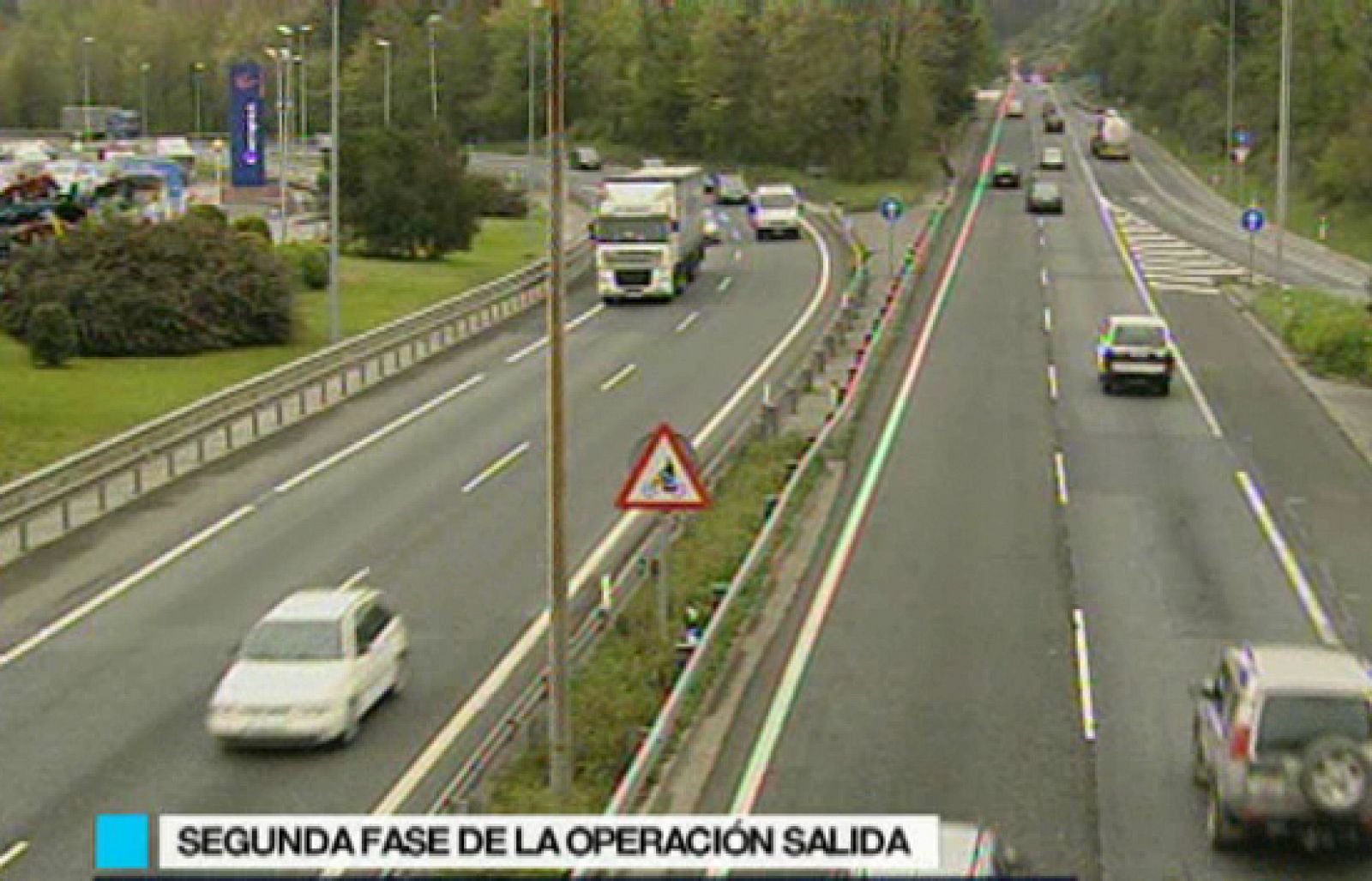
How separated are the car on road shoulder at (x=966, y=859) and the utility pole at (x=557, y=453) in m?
5.29

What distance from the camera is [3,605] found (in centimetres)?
2747

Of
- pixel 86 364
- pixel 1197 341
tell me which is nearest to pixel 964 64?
pixel 1197 341

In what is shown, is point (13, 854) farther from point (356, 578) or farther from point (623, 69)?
point (623, 69)

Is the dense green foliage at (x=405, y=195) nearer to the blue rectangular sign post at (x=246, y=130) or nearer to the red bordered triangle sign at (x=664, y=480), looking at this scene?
the blue rectangular sign post at (x=246, y=130)

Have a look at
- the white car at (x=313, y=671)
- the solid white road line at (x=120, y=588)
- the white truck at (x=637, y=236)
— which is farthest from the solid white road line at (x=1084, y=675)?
the white truck at (x=637, y=236)

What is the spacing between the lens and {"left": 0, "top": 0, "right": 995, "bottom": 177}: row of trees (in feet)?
360

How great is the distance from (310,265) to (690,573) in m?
37.5

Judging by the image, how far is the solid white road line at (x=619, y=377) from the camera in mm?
44781

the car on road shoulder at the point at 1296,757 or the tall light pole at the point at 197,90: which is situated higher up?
the tall light pole at the point at 197,90

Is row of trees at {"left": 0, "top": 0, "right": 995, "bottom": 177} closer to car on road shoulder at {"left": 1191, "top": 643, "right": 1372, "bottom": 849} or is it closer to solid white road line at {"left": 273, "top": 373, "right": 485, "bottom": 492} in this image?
solid white road line at {"left": 273, "top": 373, "right": 485, "bottom": 492}

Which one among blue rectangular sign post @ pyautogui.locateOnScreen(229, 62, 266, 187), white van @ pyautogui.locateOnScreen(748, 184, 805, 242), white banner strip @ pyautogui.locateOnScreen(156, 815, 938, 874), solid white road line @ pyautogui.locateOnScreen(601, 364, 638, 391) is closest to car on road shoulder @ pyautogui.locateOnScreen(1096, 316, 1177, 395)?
solid white road line @ pyautogui.locateOnScreen(601, 364, 638, 391)

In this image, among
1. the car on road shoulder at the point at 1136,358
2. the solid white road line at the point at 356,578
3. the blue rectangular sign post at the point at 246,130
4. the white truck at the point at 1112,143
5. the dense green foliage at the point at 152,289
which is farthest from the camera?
the white truck at the point at 1112,143
